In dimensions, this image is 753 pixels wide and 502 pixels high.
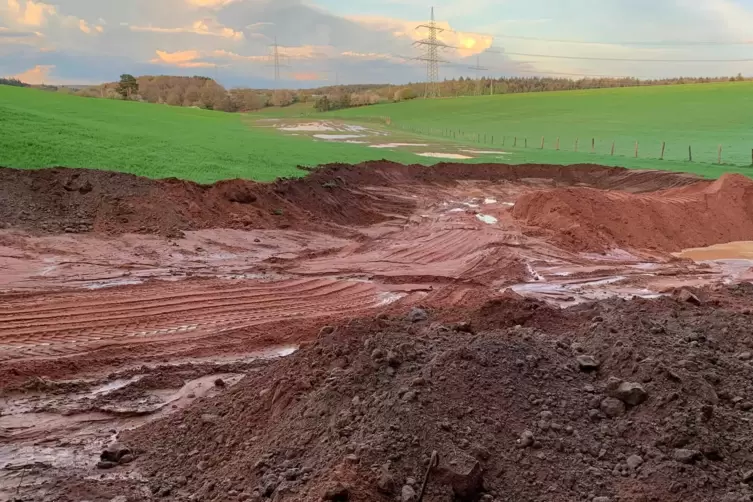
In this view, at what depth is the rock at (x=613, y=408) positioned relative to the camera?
444cm

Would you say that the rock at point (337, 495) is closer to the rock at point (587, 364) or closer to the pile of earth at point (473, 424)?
the pile of earth at point (473, 424)

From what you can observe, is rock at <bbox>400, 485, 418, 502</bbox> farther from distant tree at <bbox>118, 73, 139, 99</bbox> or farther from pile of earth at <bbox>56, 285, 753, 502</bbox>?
distant tree at <bbox>118, 73, 139, 99</bbox>

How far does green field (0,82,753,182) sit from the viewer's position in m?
17.9

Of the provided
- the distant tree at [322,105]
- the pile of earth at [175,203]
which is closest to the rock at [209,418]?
the pile of earth at [175,203]

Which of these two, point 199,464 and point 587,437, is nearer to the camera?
point 587,437

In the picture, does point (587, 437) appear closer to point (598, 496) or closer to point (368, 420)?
point (598, 496)

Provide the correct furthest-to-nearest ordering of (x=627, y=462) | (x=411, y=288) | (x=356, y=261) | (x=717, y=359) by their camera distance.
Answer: (x=356, y=261) < (x=411, y=288) < (x=717, y=359) < (x=627, y=462)

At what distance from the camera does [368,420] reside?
14.0 feet

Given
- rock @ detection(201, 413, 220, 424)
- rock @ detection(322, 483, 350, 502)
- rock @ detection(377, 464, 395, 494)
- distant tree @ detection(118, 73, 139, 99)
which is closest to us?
rock @ detection(322, 483, 350, 502)

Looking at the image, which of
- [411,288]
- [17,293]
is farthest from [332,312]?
[17,293]

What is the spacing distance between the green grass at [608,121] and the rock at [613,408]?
26.7 metres

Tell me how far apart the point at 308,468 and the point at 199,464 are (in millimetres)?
1154

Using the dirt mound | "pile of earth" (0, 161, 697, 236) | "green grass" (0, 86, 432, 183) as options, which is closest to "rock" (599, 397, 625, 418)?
"pile of earth" (0, 161, 697, 236)

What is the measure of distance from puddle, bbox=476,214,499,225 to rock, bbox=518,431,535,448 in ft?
41.9
